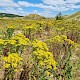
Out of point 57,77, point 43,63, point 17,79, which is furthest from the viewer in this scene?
point 57,77

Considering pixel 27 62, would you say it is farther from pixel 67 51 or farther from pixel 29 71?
pixel 67 51

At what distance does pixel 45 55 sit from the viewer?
6.63 metres

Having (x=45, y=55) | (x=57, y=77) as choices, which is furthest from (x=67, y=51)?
(x=45, y=55)

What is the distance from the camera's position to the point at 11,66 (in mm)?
6133

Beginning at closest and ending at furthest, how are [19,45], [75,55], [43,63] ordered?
[43,63], [19,45], [75,55]

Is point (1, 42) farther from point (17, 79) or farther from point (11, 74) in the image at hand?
point (17, 79)

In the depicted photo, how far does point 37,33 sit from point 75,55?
668 centimetres

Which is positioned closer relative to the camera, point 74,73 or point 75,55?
point 74,73

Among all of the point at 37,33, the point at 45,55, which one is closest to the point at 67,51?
the point at 45,55

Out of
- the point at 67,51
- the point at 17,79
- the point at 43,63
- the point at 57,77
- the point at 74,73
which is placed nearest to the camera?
the point at 43,63

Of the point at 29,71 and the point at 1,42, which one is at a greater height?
the point at 1,42

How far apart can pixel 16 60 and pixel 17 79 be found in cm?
188

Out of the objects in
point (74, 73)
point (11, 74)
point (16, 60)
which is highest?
point (16, 60)

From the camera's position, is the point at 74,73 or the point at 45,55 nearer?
the point at 45,55
